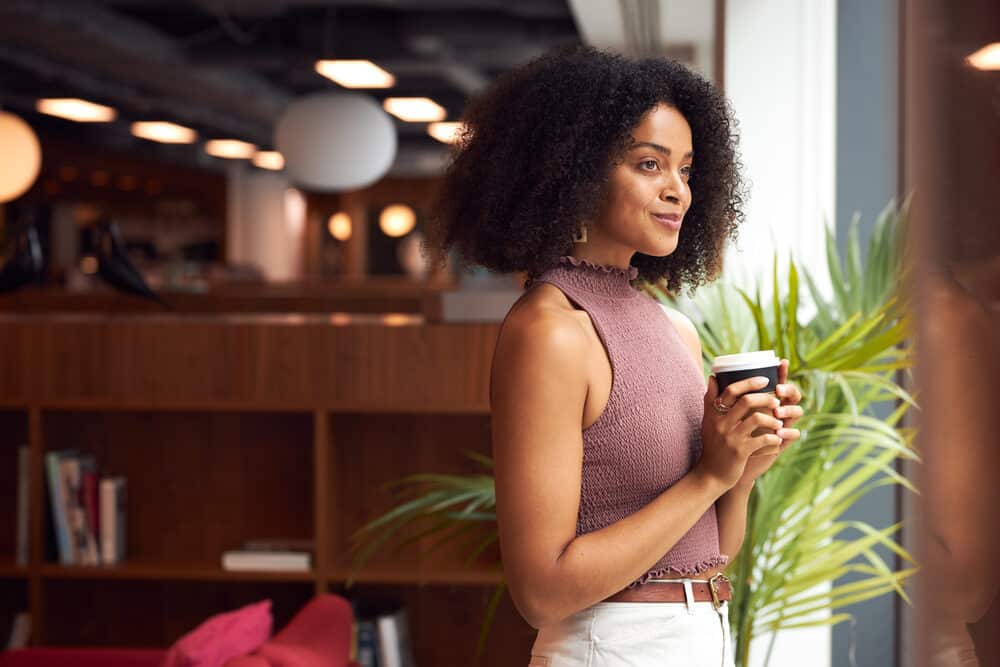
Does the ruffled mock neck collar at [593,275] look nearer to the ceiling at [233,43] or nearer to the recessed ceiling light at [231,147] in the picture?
the ceiling at [233,43]

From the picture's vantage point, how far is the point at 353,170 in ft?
20.5

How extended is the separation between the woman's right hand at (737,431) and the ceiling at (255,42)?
466 centimetres

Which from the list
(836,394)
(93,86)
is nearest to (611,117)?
(836,394)

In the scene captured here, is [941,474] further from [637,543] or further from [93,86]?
[93,86]

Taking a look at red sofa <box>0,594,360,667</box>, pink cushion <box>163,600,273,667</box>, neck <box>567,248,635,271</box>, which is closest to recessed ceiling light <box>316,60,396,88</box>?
Answer: red sofa <box>0,594,360,667</box>

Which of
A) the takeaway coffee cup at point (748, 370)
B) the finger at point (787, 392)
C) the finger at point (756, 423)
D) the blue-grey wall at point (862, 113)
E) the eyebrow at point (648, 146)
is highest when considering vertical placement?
the blue-grey wall at point (862, 113)

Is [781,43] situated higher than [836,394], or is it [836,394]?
[781,43]

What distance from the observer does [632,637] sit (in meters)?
1.29

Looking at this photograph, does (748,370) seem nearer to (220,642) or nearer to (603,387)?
(603,387)

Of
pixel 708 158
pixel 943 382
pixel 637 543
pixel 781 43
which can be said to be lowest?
pixel 637 543

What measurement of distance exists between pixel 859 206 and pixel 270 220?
1567 cm

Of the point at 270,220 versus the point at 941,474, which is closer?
the point at 941,474

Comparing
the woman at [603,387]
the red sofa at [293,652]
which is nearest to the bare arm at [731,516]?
the woman at [603,387]

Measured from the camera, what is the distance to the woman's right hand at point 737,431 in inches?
48.8
